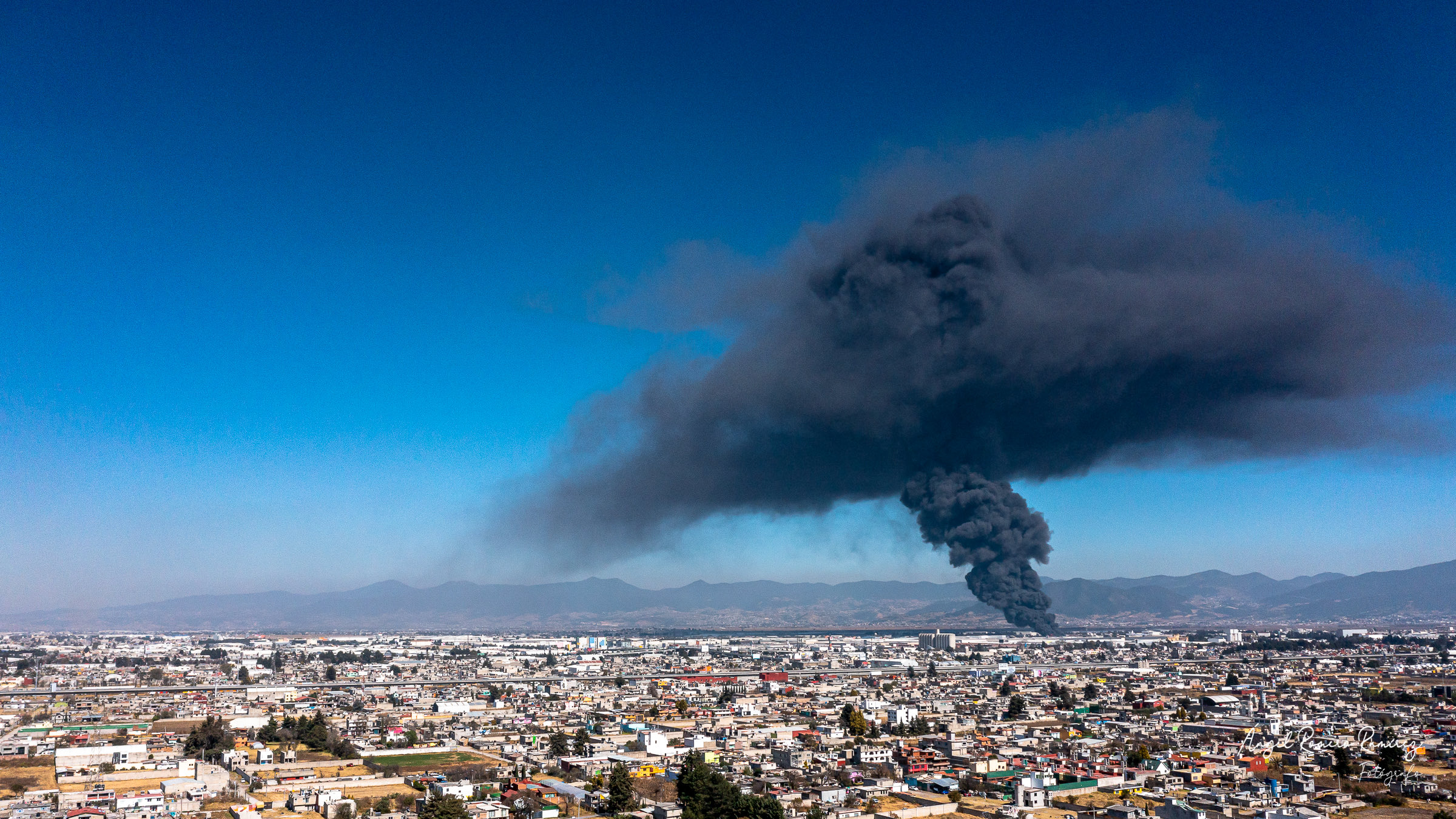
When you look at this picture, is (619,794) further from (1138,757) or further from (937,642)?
(937,642)

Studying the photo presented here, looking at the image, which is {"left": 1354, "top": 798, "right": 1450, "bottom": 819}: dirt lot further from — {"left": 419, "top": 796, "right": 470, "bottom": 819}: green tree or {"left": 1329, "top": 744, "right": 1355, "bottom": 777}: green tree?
{"left": 419, "top": 796, "right": 470, "bottom": 819}: green tree

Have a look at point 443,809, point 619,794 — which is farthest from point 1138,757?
point 443,809

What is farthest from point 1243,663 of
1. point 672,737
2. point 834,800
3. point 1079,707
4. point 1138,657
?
point 834,800

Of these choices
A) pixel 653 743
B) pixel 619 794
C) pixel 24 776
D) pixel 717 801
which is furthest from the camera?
pixel 653 743

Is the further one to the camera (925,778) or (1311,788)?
(925,778)

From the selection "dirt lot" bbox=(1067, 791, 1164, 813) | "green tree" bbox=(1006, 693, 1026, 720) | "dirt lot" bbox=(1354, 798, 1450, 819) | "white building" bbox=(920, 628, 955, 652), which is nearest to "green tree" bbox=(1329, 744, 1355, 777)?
"dirt lot" bbox=(1354, 798, 1450, 819)

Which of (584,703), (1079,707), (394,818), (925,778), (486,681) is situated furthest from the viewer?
(486,681)

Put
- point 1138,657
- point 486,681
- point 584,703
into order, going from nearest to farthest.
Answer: point 584,703, point 486,681, point 1138,657

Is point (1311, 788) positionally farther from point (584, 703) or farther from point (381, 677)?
point (381, 677)

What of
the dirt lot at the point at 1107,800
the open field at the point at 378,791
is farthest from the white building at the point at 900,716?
the open field at the point at 378,791
